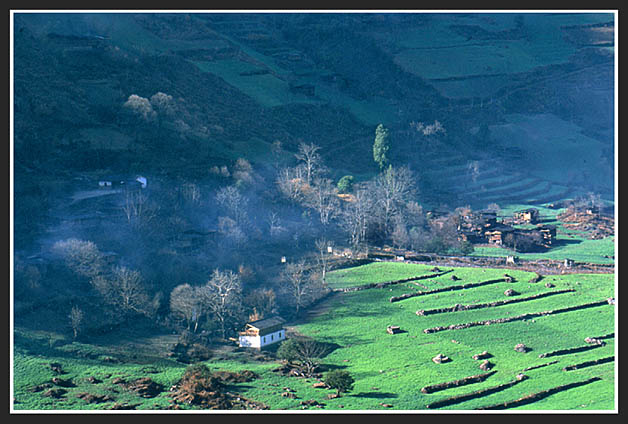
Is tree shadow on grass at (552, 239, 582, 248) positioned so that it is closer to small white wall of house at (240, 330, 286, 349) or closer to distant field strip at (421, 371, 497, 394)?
distant field strip at (421, 371, 497, 394)

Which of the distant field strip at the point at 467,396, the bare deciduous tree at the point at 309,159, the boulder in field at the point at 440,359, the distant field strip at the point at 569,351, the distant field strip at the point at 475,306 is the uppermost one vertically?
the bare deciduous tree at the point at 309,159

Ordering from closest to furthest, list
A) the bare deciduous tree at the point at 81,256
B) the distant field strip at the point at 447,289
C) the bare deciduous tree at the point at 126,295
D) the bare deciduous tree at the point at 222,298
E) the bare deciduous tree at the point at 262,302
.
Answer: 1. the bare deciduous tree at the point at 222,298
2. the bare deciduous tree at the point at 126,295
3. the bare deciduous tree at the point at 262,302
4. the bare deciduous tree at the point at 81,256
5. the distant field strip at the point at 447,289

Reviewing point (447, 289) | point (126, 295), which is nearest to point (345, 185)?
point (447, 289)

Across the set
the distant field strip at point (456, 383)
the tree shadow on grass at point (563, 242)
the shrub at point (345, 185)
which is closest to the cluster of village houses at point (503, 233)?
the tree shadow on grass at point (563, 242)

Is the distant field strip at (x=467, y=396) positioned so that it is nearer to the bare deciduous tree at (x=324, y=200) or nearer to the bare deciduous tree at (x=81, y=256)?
the bare deciduous tree at (x=81, y=256)

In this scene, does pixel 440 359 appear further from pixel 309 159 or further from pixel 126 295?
pixel 309 159

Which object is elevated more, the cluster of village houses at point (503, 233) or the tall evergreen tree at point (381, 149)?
the tall evergreen tree at point (381, 149)
